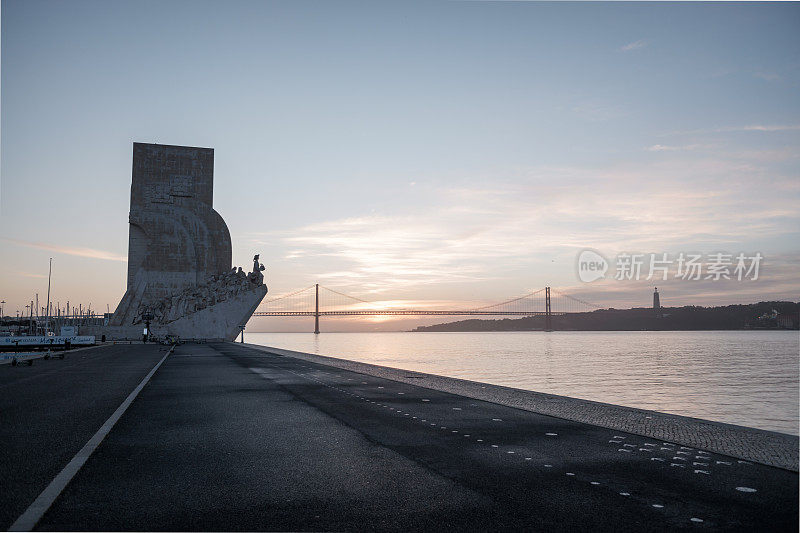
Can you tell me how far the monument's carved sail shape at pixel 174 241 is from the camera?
87625 millimetres

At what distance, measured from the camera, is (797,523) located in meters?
5.29

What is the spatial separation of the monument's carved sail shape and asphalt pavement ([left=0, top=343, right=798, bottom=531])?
76972 millimetres

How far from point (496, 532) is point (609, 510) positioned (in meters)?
1.33

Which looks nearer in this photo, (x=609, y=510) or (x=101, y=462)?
(x=609, y=510)

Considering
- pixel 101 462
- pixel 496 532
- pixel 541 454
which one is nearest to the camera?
pixel 496 532

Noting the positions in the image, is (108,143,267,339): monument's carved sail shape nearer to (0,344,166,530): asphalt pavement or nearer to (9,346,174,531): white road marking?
(0,344,166,530): asphalt pavement

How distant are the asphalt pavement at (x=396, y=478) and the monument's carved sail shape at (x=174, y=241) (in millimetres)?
76972

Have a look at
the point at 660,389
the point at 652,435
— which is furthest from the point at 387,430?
the point at 660,389

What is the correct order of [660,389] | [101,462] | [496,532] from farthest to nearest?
[660,389] → [101,462] → [496,532]

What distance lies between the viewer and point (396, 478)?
22.7 feet

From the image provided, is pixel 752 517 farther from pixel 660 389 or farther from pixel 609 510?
pixel 660 389

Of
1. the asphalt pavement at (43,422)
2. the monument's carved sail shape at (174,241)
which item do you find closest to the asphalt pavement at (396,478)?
the asphalt pavement at (43,422)

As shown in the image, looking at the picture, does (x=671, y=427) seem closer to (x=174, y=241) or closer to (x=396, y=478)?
(x=396, y=478)

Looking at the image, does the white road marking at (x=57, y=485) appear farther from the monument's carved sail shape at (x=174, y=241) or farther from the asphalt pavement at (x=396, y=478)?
the monument's carved sail shape at (x=174, y=241)
